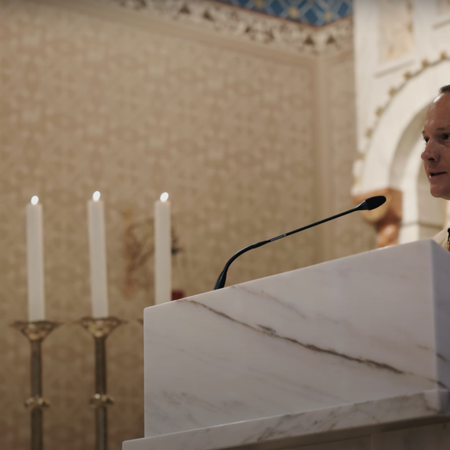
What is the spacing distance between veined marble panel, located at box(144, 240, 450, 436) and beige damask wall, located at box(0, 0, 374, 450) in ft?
9.28

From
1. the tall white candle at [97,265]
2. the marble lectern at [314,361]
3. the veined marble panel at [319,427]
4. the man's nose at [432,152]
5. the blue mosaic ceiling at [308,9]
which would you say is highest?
the blue mosaic ceiling at [308,9]

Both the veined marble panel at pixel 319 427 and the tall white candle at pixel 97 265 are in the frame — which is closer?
the veined marble panel at pixel 319 427

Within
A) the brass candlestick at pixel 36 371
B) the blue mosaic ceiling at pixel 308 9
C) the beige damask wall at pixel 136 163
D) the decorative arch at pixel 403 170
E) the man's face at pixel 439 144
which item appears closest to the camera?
the man's face at pixel 439 144

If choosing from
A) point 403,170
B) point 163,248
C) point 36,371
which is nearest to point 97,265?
point 163,248

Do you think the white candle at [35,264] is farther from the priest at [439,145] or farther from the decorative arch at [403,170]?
the decorative arch at [403,170]

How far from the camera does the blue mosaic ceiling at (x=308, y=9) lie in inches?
207

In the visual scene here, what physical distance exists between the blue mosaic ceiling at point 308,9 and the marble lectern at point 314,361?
413 cm

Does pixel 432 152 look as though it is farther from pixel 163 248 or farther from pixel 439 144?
pixel 163 248

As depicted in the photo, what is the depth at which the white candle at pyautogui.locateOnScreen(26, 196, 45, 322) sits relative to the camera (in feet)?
7.32

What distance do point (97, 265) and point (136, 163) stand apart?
2443mm

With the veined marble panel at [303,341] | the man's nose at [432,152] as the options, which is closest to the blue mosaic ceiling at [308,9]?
the man's nose at [432,152]

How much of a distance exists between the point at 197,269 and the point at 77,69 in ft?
4.41

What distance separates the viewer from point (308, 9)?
212 inches

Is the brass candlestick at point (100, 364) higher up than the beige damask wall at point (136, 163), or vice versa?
the beige damask wall at point (136, 163)
